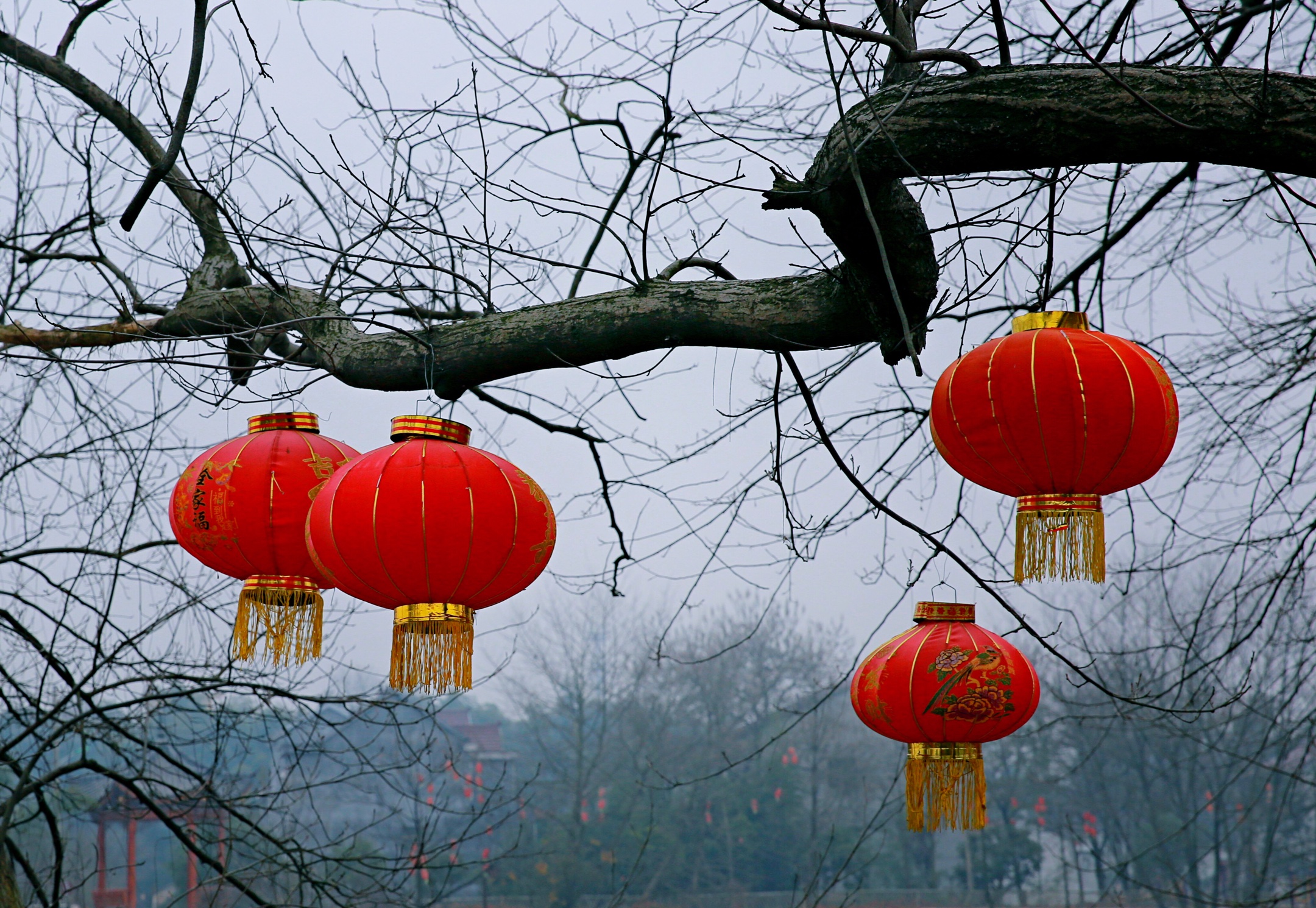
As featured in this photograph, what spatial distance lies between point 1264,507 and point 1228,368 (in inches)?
22.5

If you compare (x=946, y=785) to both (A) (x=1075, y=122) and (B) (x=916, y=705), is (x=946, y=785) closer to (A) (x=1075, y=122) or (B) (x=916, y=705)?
(B) (x=916, y=705)

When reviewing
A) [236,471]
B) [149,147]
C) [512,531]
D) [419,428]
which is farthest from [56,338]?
[512,531]

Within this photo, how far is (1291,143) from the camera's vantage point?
144 cm

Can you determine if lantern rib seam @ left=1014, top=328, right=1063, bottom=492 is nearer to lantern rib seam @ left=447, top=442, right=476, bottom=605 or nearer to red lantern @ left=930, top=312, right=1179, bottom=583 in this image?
red lantern @ left=930, top=312, right=1179, bottom=583

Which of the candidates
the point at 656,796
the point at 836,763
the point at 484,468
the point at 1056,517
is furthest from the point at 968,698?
the point at 836,763

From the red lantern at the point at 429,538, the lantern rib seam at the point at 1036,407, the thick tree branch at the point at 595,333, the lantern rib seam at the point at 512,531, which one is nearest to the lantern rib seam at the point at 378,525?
the red lantern at the point at 429,538

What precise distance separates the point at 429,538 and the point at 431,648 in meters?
0.19

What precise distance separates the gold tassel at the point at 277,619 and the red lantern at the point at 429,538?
26 cm

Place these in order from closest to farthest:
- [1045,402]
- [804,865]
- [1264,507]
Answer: [1045,402], [1264,507], [804,865]

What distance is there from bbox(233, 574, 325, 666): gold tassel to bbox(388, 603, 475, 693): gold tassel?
350 millimetres

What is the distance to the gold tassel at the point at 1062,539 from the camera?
1832 mm

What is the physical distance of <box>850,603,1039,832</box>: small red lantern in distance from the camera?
2551 millimetres

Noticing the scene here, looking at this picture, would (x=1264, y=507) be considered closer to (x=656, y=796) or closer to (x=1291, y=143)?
(x=1291, y=143)

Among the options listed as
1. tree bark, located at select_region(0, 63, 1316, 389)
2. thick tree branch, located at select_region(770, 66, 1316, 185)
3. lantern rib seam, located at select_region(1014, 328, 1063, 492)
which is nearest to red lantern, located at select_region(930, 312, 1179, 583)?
lantern rib seam, located at select_region(1014, 328, 1063, 492)
